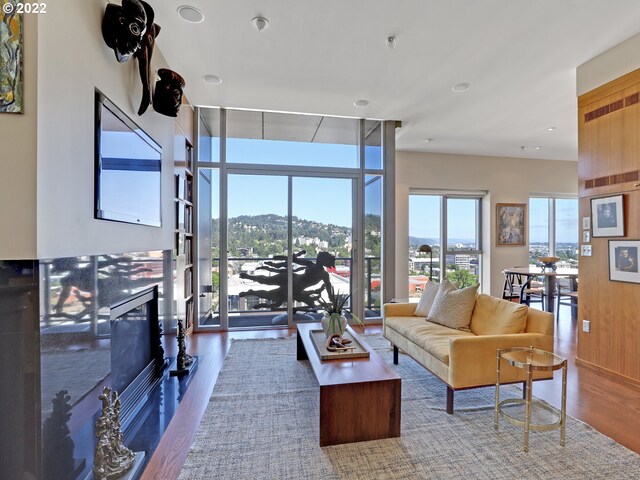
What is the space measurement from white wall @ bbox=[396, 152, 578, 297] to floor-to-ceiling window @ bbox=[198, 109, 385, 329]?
56.2 inches

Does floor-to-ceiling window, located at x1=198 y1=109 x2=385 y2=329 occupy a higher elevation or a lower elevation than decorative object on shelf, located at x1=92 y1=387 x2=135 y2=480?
higher

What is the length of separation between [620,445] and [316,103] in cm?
409

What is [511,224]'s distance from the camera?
630cm

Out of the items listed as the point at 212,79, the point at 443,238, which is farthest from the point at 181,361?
the point at 443,238

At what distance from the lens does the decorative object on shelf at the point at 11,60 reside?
1201 mm

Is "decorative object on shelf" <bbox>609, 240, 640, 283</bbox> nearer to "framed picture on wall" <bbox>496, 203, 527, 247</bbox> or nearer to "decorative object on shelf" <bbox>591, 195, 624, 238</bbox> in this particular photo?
"decorative object on shelf" <bbox>591, 195, 624, 238</bbox>

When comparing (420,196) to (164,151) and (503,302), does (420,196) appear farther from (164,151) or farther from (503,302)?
(164,151)

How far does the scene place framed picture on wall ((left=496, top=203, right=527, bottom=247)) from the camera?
6.26m

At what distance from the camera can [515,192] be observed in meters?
6.34

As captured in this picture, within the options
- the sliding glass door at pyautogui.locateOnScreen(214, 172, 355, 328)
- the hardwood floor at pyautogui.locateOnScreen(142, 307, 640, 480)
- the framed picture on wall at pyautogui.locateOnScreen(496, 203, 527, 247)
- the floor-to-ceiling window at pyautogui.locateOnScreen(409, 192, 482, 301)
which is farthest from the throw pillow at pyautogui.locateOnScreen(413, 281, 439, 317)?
the framed picture on wall at pyautogui.locateOnScreen(496, 203, 527, 247)

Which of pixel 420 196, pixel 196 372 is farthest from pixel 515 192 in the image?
pixel 196 372

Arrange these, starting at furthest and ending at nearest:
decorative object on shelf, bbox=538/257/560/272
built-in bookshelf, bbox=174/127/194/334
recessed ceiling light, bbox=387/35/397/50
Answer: decorative object on shelf, bbox=538/257/560/272 < built-in bookshelf, bbox=174/127/194/334 < recessed ceiling light, bbox=387/35/397/50

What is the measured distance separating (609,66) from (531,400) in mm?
3084

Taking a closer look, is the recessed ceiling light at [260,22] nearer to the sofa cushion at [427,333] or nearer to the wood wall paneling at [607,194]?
the sofa cushion at [427,333]
